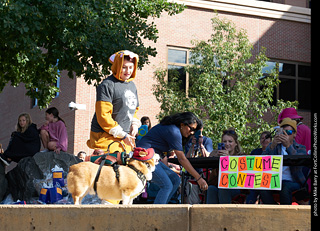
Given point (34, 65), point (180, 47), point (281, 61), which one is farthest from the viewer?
point (281, 61)

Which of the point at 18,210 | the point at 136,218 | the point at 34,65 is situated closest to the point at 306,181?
the point at 136,218

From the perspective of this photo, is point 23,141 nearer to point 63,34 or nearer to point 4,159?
point 4,159

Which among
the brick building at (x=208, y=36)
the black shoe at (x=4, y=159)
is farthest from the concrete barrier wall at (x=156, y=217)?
the brick building at (x=208, y=36)

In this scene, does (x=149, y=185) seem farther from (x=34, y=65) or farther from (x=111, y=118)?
(x=34, y=65)

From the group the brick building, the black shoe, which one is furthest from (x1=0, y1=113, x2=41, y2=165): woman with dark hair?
the brick building

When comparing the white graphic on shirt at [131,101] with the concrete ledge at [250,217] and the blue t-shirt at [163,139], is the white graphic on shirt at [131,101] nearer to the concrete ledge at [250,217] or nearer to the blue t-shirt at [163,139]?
the blue t-shirt at [163,139]

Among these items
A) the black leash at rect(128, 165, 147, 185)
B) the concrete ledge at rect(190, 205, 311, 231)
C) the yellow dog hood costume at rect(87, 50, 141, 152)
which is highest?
the yellow dog hood costume at rect(87, 50, 141, 152)

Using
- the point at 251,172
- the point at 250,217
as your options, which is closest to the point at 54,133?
the point at 251,172

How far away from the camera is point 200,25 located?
24.7 m

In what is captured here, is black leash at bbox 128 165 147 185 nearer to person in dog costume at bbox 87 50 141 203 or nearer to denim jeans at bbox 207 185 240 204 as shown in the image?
person in dog costume at bbox 87 50 141 203

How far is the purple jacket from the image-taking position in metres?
10.5

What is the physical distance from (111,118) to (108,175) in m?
0.61

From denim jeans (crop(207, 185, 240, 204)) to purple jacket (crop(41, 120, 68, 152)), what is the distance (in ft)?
13.4

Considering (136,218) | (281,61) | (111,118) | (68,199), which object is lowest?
(68,199)
